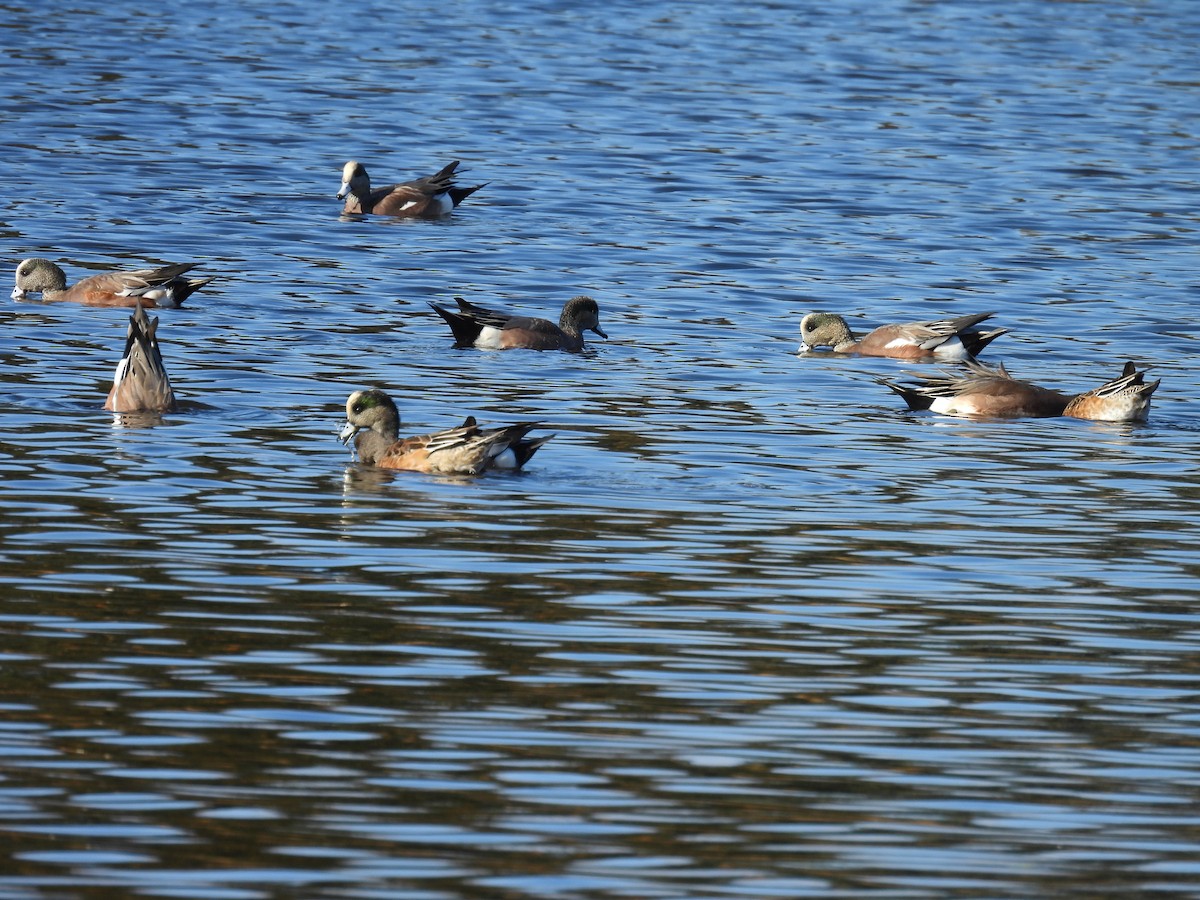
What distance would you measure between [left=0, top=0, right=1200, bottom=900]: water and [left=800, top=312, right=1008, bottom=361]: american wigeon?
0.32m

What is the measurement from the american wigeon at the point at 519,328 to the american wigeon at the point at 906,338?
182 centimetres

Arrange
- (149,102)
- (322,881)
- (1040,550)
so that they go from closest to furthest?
(322,881) → (1040,550) → (149,102)

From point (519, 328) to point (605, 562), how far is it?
7.21 m

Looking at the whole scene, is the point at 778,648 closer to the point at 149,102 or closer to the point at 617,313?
the point at 617,313

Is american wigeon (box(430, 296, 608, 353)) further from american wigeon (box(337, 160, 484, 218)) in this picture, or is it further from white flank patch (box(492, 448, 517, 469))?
american wigeon (box(337, 160, 484, 218))

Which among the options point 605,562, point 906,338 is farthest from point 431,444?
point 906,338

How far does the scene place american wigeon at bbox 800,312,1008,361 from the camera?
17828 mm

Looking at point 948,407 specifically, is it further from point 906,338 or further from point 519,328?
point 519,328

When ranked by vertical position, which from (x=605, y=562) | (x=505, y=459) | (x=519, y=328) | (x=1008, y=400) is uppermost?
(x=605, y=562)

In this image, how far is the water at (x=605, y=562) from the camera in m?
6.95

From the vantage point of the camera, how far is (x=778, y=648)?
906cm

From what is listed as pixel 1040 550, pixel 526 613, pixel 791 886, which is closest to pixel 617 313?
pixel 1040 550

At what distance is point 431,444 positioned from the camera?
42.0ft

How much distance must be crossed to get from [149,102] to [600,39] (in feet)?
39.4
